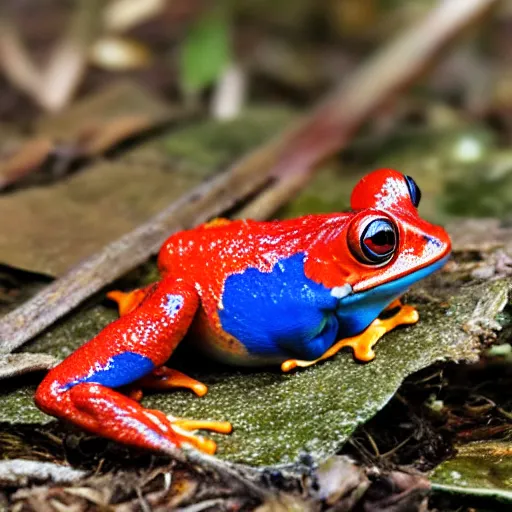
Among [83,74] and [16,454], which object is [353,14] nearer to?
[83,74]

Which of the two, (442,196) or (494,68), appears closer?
(442,196)

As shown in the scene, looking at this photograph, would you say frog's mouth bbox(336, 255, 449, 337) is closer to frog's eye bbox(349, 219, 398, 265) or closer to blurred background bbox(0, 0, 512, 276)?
frog's eye bbox(349, 219, 398, 265)

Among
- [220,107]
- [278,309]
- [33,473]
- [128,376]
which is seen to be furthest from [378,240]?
[220,107]

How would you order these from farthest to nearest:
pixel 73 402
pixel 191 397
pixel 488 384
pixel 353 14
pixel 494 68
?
pixel 353 14 → pixel 494 68 → pixel 488 384 → pixel 191 397 → pixel 73 402

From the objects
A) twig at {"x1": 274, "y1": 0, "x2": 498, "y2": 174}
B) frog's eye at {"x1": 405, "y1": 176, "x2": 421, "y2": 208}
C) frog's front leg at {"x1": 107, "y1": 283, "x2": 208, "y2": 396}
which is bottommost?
frog's front leg at {"x1": 107, "y1": 283, "x2": 208, "y2": 396}

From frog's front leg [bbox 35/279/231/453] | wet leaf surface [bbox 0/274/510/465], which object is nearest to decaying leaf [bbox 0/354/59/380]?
wet leaf surface [bbox 0/274/510/465]

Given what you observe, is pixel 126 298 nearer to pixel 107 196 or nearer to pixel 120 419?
pixel 120 419

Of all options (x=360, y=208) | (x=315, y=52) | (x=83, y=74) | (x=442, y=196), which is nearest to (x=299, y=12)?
(x=315, y=52)
